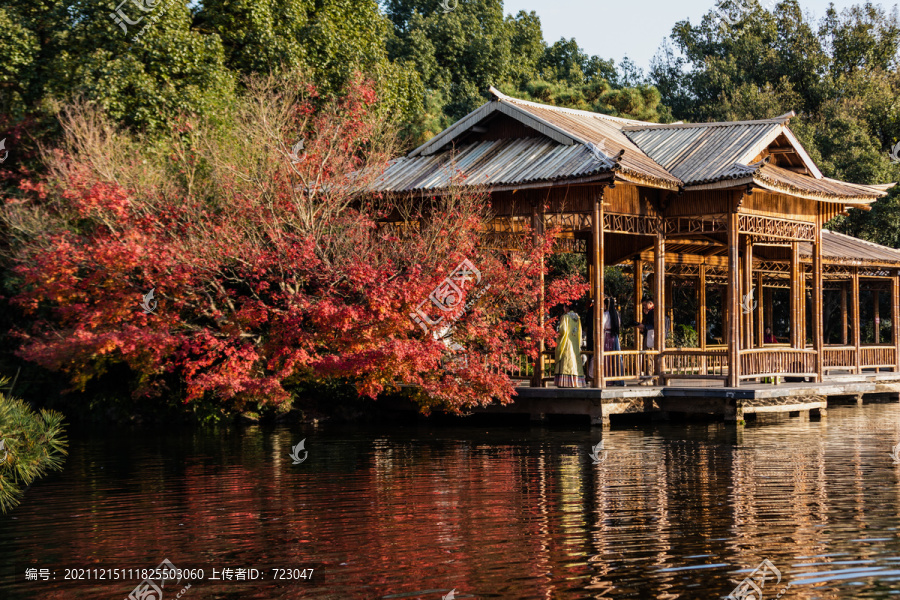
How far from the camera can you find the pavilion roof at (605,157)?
1931 centimetres

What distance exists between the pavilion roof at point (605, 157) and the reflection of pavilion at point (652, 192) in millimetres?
33

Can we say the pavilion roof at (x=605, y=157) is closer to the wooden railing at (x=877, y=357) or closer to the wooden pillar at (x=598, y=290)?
the wooden pillar at (x=598, y=290)

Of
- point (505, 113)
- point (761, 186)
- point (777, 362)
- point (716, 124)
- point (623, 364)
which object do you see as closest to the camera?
point (761, 186)

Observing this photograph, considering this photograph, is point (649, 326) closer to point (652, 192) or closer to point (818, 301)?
point (652, 192)

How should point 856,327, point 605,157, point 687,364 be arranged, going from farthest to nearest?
point 856,327 → point 687,364 → point 605,157

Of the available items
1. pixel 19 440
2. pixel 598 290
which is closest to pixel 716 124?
pixel 598 290

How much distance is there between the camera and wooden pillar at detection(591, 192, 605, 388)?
19.1 m

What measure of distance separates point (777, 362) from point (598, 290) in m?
4.80

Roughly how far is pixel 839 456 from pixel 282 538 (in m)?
8.99

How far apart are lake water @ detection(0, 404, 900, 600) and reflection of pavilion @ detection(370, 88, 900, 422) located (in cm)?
410

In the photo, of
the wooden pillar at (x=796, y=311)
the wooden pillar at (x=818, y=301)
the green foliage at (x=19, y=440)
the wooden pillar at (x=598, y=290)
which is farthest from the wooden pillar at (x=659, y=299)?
the green foliage at (x=19, y=440)

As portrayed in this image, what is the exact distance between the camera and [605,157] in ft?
61.4

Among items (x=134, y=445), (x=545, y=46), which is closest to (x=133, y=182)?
(x=134, y=445)

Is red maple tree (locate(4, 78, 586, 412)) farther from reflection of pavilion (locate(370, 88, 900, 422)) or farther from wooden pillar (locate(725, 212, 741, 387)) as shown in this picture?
Answer: wooden pillar (locate(725, 212, 741, 387))
